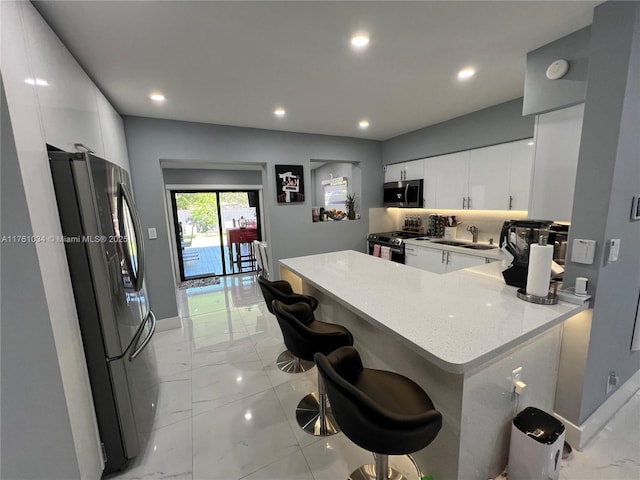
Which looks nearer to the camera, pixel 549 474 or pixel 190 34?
pixel 549 474

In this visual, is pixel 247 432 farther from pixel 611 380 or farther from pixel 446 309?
pixel 611 380

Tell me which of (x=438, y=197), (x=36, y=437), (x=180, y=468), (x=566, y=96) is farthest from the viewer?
(x=438, y=197)

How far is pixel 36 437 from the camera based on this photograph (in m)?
1.12

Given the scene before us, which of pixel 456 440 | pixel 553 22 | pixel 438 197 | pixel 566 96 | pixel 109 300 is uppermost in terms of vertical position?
pixel 553 22

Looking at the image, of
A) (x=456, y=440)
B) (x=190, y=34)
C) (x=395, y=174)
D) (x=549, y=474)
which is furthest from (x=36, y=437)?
(x=395, y=174)

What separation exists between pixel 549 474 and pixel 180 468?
1999 mm

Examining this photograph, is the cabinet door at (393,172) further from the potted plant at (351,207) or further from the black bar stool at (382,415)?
the black bar stool at (382,415)

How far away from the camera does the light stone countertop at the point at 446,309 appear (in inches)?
42.0

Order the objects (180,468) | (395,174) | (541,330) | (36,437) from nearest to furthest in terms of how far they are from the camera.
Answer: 1. (36,437)
2. (541,330)
3. (180,468)
4. (395,174)

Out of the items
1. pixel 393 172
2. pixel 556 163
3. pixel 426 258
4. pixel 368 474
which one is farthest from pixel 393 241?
pixel 368 474

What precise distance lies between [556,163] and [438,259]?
182 centimetres

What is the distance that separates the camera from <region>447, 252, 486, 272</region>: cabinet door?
3164mm

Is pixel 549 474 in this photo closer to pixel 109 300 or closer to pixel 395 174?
pixel 109 300

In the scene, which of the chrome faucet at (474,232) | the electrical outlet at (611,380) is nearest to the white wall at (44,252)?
the electrical outlet at (611,380)
